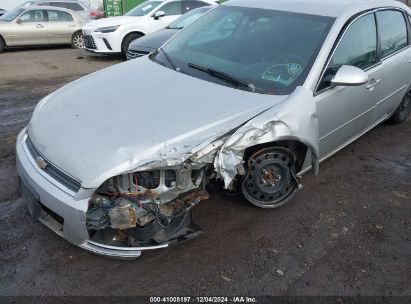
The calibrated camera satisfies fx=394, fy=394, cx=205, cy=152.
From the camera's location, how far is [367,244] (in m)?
3.15

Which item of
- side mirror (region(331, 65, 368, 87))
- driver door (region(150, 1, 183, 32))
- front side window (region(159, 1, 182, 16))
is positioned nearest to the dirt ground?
side mirror (region(331, 65, 368, 87))

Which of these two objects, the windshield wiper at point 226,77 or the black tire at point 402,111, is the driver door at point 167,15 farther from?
the windshield wiper at point 226,77

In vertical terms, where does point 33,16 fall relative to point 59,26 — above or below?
above

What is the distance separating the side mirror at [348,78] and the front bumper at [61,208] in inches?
75.3

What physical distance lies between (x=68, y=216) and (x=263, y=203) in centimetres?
164

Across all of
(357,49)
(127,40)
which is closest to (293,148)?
(357,49)

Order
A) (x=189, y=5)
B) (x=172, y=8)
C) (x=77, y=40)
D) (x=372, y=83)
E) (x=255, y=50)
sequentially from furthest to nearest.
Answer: (x=77, y=40) → (x=189, y=5) → (x=172, y=8) → (x=372, y=83) → (x=255, y=50)

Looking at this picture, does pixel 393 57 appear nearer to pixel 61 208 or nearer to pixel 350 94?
pixel 350 94

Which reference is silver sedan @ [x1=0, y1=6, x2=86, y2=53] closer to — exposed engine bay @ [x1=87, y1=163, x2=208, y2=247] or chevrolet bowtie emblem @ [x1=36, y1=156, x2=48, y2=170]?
chevrolet bowtie emblem @ [x1=36, y1=156, x2=48, y2=170]

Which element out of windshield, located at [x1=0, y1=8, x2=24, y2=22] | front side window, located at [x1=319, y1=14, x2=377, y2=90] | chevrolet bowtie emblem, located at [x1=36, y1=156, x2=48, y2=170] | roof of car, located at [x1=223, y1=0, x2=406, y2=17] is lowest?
chevrolet bowtie emblem, located at [x1=36, y1=156, x2=48, y2=170]

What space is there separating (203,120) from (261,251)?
3.62 ft

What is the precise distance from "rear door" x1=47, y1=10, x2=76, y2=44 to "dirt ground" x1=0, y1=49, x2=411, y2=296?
9.24 metres

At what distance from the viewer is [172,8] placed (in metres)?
10.9

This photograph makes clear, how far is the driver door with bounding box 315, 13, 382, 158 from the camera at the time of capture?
341 cm
